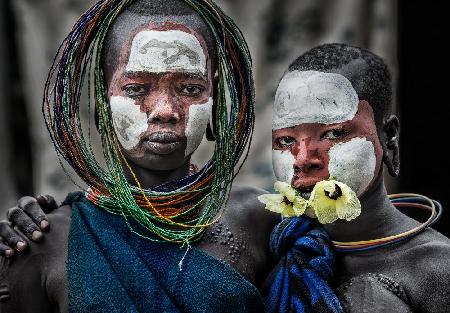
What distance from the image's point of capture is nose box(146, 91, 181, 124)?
11.0 feet

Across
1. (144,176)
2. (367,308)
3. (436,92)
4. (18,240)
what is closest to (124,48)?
(144,176)

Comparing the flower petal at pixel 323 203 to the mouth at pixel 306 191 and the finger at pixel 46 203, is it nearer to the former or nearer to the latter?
the mouth at pixel 306 191

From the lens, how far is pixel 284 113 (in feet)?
11.1

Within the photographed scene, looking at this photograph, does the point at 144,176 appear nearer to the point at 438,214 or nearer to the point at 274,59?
the point at 438,214

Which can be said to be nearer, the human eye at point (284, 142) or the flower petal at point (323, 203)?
the flower petal at point (323, 203)

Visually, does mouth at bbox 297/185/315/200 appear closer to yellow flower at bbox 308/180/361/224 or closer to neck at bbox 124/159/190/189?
yellow flower at bbox 308/180/361/224

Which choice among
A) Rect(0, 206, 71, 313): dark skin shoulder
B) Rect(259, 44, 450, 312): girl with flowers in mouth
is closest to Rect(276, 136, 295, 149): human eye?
Rect(259, 44, 450, 312): girl with flowers in mouth

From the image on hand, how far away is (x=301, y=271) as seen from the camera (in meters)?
3.35

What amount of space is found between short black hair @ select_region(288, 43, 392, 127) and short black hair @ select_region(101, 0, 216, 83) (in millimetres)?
347

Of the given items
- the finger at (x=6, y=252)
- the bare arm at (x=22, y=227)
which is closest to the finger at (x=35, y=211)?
the bare arm at (x=22, y=227)

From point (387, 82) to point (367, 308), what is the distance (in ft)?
2.39

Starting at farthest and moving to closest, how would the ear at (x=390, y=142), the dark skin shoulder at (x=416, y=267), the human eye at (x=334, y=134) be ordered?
the ear at (x=390, y=142) < the human eye at (x=334, y=134) < the dark skin shoulder at (x=416, y=267)

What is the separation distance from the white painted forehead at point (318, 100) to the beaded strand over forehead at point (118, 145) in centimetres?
24

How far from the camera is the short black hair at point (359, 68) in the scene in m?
3.38
